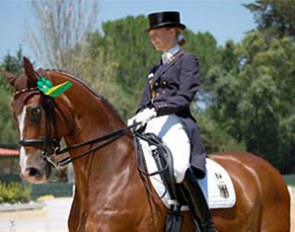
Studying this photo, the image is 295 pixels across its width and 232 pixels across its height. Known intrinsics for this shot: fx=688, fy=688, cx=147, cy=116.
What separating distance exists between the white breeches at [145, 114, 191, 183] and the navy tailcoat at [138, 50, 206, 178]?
0.24 feet

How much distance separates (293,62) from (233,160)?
39.2m

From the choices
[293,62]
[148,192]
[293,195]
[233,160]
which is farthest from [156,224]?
[293,62]

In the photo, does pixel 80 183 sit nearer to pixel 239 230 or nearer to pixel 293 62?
pixel 239 230

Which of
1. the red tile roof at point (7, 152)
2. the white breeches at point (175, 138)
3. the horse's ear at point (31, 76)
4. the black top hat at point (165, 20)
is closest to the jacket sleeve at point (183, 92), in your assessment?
the white breeches at point (175, 138)

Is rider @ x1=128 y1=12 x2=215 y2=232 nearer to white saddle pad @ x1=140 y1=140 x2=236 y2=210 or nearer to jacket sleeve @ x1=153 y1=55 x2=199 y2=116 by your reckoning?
jacket sleeve @ x1=153 y1=55 x2=199 y2=116

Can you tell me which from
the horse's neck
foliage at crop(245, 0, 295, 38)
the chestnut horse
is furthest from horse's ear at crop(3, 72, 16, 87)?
foliage at crop(245, 0, 295, 38)

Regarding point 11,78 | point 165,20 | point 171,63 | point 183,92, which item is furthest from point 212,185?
point 11,78

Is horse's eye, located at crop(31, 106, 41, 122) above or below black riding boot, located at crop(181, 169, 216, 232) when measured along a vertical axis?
above

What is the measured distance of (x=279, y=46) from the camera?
45.5 metres

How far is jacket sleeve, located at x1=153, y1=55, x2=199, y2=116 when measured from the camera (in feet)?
19.6

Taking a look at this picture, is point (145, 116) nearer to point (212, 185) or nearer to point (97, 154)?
point (97, 154)

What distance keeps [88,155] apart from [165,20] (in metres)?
1.38

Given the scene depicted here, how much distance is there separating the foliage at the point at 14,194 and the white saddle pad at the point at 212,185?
1007 inches

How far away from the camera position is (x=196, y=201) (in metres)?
6.04
